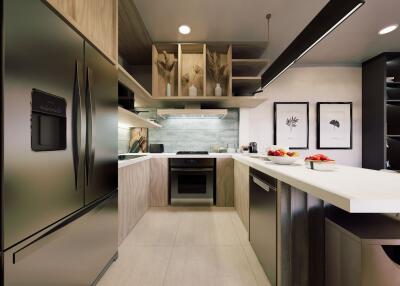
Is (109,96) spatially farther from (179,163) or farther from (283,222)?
(179,163)

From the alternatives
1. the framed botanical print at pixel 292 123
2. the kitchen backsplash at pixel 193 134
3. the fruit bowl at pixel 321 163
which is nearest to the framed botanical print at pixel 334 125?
the framed botanical print at pixel 292 123

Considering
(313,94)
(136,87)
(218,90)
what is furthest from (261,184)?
(313,94)

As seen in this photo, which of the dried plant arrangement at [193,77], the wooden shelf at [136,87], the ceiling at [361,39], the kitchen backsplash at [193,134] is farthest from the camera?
the kitchen backsplash at [193,134]

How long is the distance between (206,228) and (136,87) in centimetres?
191

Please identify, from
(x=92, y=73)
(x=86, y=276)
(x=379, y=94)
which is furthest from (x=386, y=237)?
(x=379, y=94)

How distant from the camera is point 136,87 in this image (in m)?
2.75

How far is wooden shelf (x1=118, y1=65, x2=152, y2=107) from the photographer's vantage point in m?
2.22

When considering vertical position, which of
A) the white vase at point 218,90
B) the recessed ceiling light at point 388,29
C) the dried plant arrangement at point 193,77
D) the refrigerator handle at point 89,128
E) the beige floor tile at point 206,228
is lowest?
the beige floor tile at point 206,228

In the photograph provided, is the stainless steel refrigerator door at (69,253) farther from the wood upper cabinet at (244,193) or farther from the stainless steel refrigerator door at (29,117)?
the wood upper cabinet at (244,193)

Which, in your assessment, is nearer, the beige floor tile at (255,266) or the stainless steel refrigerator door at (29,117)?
the stainless steel refrigerator door at (29,117)

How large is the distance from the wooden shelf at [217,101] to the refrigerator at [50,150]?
202 cm

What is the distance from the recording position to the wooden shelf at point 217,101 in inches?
138

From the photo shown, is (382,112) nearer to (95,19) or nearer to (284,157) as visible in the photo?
(284,157)

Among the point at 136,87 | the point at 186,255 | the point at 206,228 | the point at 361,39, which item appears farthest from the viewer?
the point at 361,39
